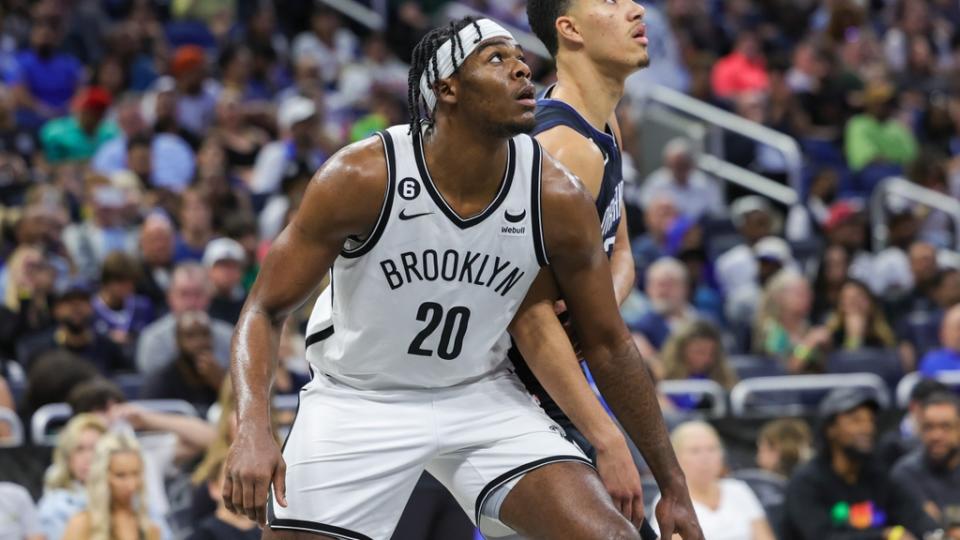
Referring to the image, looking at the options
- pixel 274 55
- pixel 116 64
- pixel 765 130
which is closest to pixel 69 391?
pixel 116 64

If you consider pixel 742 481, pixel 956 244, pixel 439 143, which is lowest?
pixel 956 244

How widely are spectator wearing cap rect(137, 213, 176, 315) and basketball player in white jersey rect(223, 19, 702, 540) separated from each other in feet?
20.1

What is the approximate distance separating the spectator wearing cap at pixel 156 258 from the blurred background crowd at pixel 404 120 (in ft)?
0.06

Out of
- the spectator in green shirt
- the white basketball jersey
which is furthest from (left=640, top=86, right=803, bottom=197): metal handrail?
the white basketball jersey

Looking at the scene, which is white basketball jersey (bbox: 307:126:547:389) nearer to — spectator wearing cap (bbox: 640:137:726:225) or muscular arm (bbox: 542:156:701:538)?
muscular arm (bbox: 542:156:701:538)

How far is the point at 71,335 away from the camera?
9594mm

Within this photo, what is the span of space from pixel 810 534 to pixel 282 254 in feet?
15.1

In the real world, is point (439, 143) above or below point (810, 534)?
above

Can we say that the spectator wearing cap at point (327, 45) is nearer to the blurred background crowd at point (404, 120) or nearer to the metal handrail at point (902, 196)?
the blurred background crowd at point (404, 120)

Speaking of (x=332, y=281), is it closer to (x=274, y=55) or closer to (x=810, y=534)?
(x=810, y=534)

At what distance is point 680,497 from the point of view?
472 cm

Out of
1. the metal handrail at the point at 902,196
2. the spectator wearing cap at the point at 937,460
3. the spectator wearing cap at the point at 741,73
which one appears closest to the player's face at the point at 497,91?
the spectator wearing cap at the point at 937,460

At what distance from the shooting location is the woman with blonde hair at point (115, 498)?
7.26m

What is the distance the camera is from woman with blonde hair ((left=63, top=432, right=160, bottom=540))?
7258 mm
